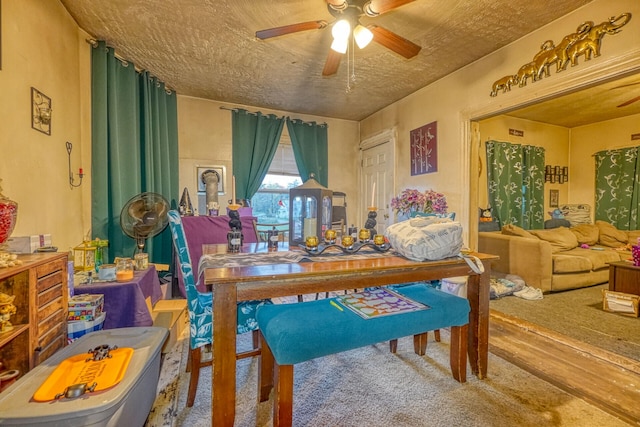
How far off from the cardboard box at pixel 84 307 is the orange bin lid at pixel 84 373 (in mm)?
541

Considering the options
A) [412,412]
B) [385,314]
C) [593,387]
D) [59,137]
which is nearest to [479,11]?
[385,314]

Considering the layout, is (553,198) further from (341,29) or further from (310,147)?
(341,29)

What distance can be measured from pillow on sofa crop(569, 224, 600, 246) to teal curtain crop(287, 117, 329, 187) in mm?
3843

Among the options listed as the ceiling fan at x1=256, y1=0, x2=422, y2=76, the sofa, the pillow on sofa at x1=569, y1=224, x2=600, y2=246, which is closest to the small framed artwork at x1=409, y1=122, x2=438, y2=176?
the sofa

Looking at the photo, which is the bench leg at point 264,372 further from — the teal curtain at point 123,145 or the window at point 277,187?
the window at point 277,187

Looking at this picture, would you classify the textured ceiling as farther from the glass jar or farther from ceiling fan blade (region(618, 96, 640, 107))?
ceiling fan blade (region(618, 96, 640, 107))

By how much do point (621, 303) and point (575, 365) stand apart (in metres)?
1.42

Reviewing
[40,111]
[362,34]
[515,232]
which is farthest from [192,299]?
[515,232]

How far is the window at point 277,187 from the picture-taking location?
453cm

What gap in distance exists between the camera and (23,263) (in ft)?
3.82

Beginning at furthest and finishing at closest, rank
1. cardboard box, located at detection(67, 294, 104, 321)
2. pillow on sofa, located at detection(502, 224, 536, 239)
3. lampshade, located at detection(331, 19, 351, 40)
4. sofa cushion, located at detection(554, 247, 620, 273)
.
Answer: pillow on sofa, located at detection(502, 224, 536, 239), sofa cushion, located at detection(554, 247, 620, 273), lampshade, located at detection(331, 19, 351, 40), cardboard box, located at detection(67, 294, 104, 321)

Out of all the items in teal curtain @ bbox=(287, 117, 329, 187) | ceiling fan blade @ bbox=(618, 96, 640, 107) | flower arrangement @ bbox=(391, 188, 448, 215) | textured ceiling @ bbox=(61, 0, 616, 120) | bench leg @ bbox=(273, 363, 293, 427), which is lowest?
bench leg @ bbox=(273, 363, 293, 427)

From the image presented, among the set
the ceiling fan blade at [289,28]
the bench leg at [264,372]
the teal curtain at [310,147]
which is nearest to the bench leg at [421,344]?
the bench leg at [264,372]

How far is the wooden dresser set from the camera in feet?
3.77
